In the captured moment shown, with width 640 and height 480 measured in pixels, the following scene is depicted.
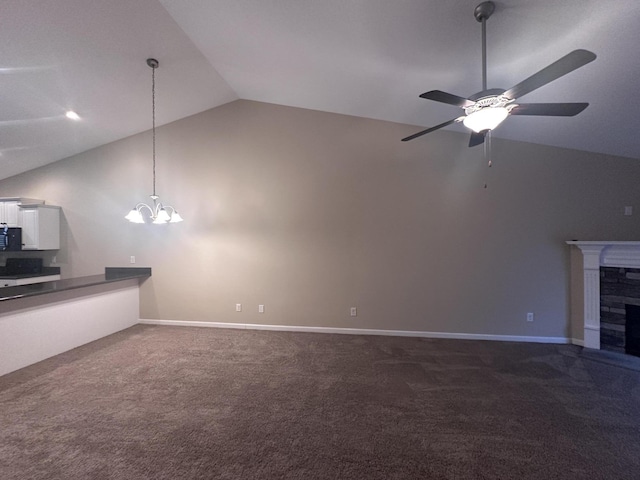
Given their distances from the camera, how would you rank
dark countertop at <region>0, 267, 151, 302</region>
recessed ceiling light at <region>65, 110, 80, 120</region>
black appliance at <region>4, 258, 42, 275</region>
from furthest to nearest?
black appliance at <region>4, 258, 42, 275</region>
recessed ceiling light at <region>65, 110, 80, 120</region>
dark countertop at <region>0, 267, 151, 302</region>

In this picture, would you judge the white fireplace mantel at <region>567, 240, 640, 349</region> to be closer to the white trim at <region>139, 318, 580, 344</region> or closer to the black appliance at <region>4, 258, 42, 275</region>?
the white trim at <region>139, 318, 580, 344</region>

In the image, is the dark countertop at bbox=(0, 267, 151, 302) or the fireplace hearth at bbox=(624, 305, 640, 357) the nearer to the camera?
the dark countertop at bbox=(0, 267, 151, 302)

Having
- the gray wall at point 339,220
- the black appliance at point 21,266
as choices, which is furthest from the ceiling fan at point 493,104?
the black appliance at point 21,266

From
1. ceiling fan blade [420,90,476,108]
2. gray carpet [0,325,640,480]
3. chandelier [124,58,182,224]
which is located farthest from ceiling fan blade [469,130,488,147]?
chandelier [124,58,182,224]

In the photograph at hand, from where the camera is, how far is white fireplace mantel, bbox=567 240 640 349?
9.96 feet

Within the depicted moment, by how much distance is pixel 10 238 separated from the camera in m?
4.00

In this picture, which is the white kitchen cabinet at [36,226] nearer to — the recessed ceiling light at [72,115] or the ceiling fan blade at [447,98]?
the recessed ceiling light at [72,115]

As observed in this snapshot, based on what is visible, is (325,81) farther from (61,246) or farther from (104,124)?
(61,246)

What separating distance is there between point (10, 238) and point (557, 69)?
685 cm

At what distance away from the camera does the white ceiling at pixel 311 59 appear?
186cm

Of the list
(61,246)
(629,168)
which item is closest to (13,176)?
(61,246)

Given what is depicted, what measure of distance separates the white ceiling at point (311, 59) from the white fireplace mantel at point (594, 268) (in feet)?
3.95

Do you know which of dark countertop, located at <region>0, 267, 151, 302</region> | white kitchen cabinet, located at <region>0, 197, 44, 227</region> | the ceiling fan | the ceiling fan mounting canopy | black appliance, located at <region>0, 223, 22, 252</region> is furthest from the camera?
white kitchen cabinet, located at <region>0, 197, 44, 227</region>

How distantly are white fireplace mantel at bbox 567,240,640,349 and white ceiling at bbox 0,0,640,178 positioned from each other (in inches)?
47.4
